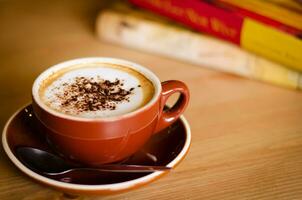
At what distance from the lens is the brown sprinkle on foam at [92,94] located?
1.57 ft

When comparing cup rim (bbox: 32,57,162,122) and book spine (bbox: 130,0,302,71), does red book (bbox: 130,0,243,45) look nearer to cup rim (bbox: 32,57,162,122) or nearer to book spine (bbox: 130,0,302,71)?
book spine (bbox: 130,0,302,71)

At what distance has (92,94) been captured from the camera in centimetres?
50

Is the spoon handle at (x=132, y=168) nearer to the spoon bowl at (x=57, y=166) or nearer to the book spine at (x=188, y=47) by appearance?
the spoon bowl at (x=57, y=166)

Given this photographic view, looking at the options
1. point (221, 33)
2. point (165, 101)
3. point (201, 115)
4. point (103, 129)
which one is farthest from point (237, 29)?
point (103, 129)

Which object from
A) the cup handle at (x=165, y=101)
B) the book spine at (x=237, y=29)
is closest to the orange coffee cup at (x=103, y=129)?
the cup handle at (x=165, y=101)

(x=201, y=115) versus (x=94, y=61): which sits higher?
(x=94, y=61)

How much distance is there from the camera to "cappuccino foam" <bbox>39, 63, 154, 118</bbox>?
1.55 feet

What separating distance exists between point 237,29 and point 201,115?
190 mm

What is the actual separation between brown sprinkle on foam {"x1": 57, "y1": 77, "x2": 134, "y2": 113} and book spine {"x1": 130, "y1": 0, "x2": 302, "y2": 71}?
301 mm

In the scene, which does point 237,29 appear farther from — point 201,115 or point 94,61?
point 94,61

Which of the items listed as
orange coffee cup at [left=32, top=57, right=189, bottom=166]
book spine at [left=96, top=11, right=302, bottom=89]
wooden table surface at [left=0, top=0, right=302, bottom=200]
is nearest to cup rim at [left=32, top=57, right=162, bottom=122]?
orange coffee cup at [left=32, top=57, right=189, bottom=166]

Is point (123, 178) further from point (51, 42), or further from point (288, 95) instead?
point (51, 42)

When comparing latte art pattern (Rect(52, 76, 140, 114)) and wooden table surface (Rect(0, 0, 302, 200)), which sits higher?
latte art pattern (Rect(52, 76, 140, 114))

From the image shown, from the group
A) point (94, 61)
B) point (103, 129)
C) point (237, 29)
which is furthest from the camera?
point (237, 29)
